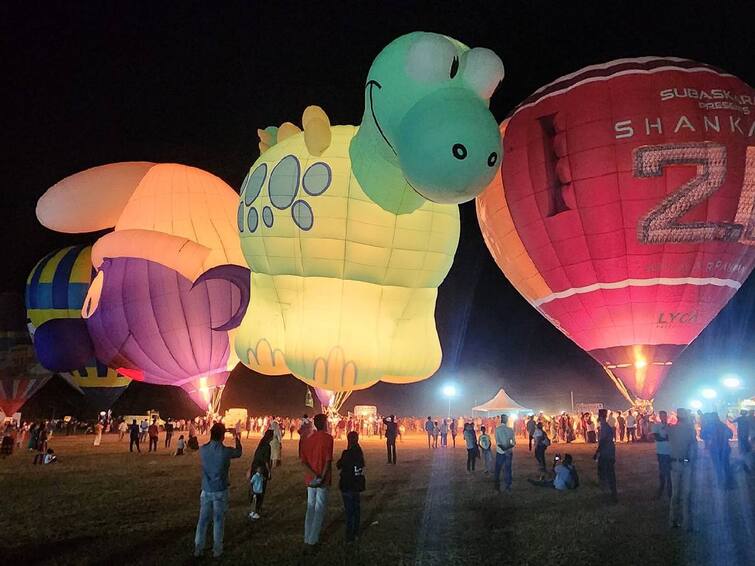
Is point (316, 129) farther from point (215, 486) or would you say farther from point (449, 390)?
point (449, 390)

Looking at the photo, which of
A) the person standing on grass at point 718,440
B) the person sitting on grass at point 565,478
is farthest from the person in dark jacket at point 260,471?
the person standing on grass at point 718,440

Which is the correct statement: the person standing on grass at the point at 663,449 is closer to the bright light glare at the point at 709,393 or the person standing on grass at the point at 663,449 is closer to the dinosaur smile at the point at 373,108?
the dinosaur smile at the point at 373,108

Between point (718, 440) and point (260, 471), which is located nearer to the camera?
point (260, 471)

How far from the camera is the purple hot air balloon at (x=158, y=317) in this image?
47.4 feet

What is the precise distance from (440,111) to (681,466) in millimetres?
4552

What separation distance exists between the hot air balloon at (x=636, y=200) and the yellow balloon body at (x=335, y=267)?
6948mm

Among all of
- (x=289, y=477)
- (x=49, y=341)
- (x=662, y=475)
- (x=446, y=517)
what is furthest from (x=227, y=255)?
(x=662, y=475)

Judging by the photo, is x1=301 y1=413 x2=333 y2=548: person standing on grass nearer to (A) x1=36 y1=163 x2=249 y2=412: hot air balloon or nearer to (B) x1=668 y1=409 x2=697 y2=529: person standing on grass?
(B) x1=668 y1=409 x2=697 y2=529: person standing on grass

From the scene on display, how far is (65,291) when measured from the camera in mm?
21266

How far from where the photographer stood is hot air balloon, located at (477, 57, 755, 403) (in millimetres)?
13664

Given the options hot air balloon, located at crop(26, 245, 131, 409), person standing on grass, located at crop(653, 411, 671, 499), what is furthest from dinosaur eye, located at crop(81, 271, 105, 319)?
person standing on grass, located at crop(653, 411, 671, 499)

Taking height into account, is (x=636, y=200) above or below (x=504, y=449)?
above

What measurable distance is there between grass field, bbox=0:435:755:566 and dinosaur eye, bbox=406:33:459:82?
4317 millimetres

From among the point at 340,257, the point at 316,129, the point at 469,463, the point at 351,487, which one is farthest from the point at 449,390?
the point at 351,487
